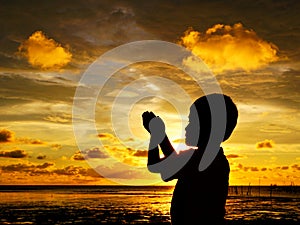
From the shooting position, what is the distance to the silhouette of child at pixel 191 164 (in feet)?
10.7

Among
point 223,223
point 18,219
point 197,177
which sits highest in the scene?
point 197,177

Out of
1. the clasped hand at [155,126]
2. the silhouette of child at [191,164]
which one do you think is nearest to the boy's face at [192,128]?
the silhouette of child at [191,164]

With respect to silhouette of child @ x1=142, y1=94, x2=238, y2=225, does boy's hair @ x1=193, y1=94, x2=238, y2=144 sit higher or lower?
higher

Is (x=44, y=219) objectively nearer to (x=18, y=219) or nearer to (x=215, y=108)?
(x=18, y=219)

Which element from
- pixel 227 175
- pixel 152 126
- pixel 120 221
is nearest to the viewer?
pixel 152 126

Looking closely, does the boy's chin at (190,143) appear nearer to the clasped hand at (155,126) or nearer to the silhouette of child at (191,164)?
the silhouette of child at (191,164)

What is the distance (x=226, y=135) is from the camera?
343 cm

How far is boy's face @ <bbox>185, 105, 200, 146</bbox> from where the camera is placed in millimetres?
3279

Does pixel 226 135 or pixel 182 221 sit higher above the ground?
pixel 226 135

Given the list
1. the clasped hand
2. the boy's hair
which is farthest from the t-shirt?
the clasped hand

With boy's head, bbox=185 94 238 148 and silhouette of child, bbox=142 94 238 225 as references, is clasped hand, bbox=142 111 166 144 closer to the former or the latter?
silhouette of child, bbox=142 94 238 225

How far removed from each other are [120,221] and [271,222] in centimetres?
1347

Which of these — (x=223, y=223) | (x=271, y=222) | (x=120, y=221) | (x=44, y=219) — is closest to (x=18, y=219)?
(x=44, y=219)

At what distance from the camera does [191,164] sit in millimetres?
3289
